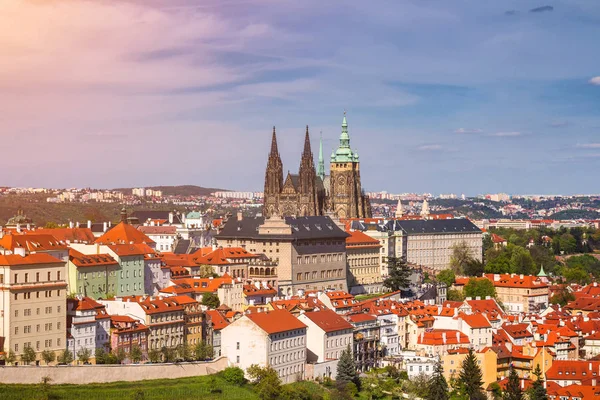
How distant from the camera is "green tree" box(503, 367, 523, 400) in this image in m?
74.4

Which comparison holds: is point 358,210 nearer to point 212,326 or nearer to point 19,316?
point 212,326

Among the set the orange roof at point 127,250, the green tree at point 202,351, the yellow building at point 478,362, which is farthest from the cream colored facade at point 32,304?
the yellow building at point 478,362

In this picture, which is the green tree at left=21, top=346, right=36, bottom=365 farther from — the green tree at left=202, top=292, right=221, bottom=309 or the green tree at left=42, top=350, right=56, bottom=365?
the green tree at left=202, top=292, right=221, bottom=309

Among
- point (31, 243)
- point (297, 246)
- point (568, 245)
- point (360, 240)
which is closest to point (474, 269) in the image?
point (360, 240)

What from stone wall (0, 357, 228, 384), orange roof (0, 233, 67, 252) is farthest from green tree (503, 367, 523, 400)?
orange roof (0, 233, 67, 252)

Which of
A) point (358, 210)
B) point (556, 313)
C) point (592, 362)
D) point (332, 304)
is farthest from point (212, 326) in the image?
point (358, 210)

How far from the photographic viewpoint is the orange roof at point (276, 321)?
73375 mm

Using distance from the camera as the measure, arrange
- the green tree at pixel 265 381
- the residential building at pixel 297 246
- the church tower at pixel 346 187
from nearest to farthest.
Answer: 1. the green tree at pixel 265 381
2. the residential building at pixel 297 246
3. the church tower at pixel 346 187

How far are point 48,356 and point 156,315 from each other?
34.4 ft

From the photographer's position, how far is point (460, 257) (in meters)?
150

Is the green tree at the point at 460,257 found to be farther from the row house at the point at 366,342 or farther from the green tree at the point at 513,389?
the green tree at the point at 513,389

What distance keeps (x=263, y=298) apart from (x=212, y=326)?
575 inches

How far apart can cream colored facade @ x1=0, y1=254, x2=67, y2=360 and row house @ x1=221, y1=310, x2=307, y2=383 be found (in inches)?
425

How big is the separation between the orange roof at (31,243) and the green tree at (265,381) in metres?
18.0
